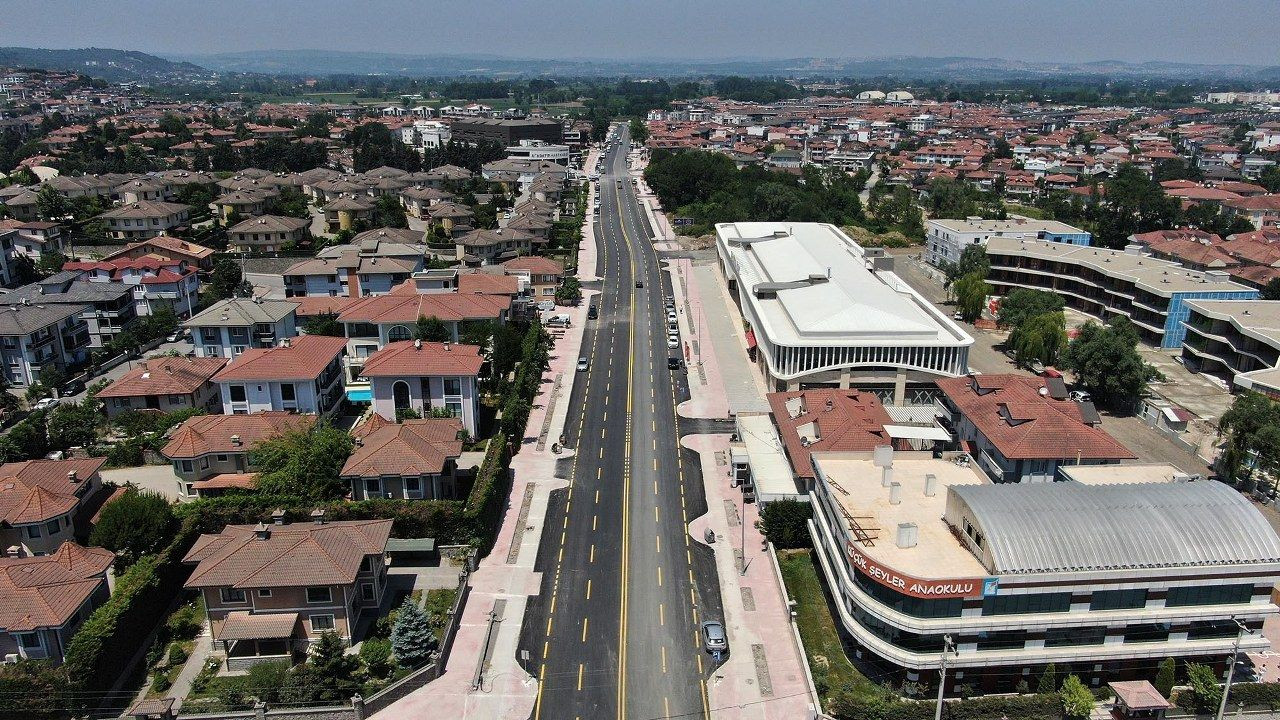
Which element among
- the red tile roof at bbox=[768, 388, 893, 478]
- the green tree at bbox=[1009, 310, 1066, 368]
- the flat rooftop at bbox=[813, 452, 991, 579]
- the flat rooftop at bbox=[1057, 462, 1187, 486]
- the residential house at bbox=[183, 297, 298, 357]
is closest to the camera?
the flat rooftop at bbox=[813, 452, 991, 579]

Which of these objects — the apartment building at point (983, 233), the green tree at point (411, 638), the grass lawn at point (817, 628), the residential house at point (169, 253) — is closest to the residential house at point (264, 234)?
the residential house at point (169, 253)

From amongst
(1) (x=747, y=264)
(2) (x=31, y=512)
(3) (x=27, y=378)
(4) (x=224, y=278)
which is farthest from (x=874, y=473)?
(4) (x=224, y=278)

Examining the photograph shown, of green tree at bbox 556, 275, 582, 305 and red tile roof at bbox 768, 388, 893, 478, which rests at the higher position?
red tile roof at bbox 768, 388, 893, 478

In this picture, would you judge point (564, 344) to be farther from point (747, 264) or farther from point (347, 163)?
point (347, 163)

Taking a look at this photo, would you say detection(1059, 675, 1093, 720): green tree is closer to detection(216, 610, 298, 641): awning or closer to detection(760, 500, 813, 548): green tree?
detection(760, 500, 813, 548): green tree

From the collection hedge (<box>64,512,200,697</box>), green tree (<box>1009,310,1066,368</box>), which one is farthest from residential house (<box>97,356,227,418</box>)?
green tree (<box>1009,310,1066,368</box>)

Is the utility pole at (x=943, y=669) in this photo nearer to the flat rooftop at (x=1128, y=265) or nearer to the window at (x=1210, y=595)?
the window at (x=1210, y=595)

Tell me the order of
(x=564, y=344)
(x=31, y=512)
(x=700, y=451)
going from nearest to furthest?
(x=31, y=512), (x=700, y=451), (x=564, y=344)
